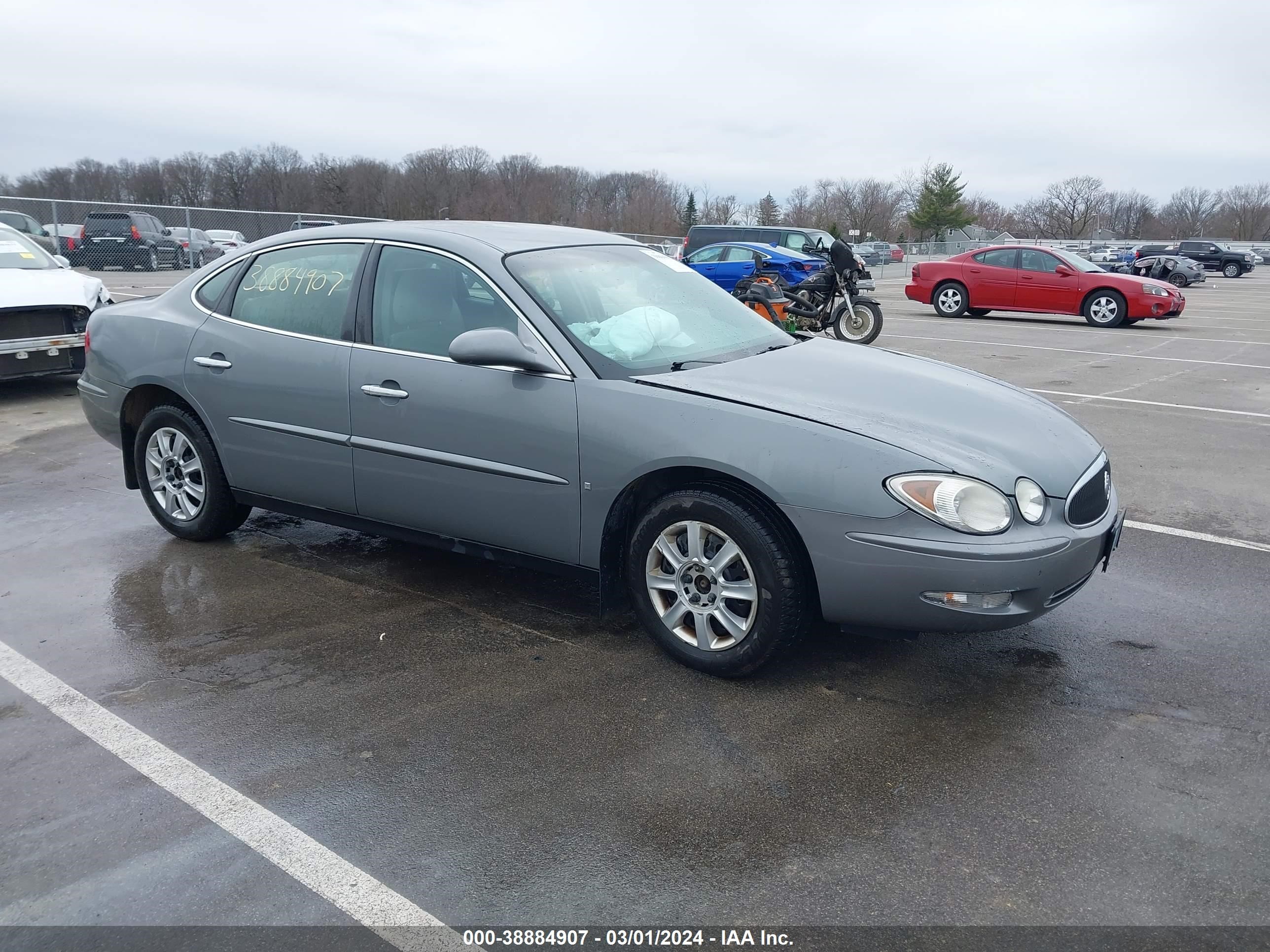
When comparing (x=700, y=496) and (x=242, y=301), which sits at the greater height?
(x=242, y=301)

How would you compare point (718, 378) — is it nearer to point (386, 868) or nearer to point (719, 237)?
point (386, 868)

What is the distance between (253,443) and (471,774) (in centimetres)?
240

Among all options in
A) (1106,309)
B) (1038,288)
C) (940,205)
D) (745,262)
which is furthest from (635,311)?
(940,205)

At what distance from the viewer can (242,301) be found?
16.2ft

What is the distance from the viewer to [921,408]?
3.79m

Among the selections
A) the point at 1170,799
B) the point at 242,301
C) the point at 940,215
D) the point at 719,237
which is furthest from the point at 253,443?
the point at 940,215

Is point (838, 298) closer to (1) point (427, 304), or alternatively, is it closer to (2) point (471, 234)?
(2) point (471, 234)

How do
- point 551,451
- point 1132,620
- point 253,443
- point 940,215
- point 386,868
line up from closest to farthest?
point 386,868 → point 551,451 → point 1132,620 → point 253,443 → point 940,215

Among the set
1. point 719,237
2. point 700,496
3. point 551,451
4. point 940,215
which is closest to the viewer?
point 700,496

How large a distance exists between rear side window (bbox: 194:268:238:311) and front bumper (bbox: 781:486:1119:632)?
126 inches

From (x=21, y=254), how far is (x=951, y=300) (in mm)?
16191

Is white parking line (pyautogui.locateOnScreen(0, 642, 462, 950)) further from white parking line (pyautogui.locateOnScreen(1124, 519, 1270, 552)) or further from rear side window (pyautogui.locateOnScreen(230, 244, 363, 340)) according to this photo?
white parking line (pyautogui.locateOnScreen(1124, 519, 1270, 552))

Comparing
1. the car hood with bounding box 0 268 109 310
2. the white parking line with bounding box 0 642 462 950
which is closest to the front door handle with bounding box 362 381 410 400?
the white parking line with bounding box 0 642 462 950

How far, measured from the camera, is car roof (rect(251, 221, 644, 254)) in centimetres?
445
